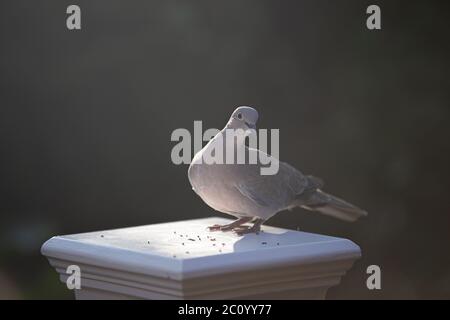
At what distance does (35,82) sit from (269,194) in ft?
7.06

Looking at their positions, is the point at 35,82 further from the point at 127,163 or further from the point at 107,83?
the point at 127,163

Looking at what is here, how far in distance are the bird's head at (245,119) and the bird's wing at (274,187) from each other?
0.51 ft

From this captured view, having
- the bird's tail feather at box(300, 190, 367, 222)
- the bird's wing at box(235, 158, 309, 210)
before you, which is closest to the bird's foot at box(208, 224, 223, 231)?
the bird's wing at box(235, 158, 309, 210)

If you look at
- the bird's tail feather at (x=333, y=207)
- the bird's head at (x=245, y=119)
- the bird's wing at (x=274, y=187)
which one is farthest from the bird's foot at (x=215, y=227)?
the bird's tail feather at (x=333, y=207)

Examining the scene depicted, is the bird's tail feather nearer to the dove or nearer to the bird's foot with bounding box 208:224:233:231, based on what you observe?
the dove

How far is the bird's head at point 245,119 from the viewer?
2.27m

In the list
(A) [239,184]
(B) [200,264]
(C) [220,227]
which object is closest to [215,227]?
(C) [220,227]

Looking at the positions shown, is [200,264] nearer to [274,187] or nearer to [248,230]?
[248,230]

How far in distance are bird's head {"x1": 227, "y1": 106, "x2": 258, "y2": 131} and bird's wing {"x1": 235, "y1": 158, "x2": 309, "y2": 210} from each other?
0.15 m

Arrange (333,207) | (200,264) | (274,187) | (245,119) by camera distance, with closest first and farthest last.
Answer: (200,264) < (245,119) < (274,187) < (333,207)

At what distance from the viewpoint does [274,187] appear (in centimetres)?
245

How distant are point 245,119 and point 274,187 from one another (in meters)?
0.28

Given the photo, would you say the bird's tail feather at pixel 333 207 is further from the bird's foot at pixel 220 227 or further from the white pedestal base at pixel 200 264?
the white pedestal base at pixel 200 264

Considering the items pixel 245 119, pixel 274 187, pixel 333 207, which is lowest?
pixel 333 207
